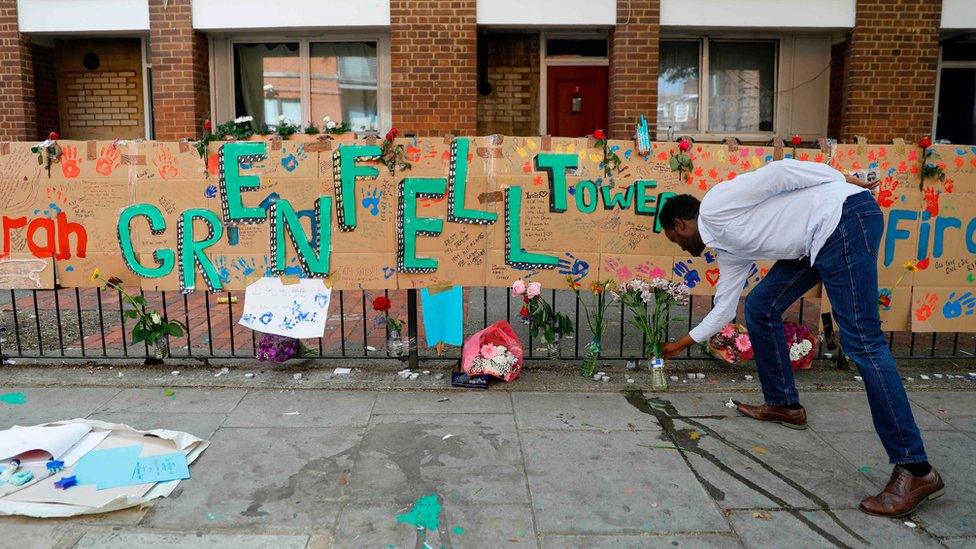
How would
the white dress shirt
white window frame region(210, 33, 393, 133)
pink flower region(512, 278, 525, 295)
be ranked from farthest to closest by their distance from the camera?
white window frame region(210, 33, 393, 133) < pink flower region(512, 278, 525, 295) < the white dress shirt

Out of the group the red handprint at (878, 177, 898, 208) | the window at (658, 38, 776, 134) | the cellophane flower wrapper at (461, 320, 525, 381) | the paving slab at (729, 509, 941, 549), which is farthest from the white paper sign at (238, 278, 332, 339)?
the window at (658, 38, 776, 134)

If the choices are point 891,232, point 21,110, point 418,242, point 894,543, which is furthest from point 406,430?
point 21,110

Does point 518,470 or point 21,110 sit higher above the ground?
point 21,110

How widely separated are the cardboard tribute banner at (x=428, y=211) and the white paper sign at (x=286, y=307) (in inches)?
3.3

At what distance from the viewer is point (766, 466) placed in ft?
12.3

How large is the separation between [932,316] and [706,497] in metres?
2.85

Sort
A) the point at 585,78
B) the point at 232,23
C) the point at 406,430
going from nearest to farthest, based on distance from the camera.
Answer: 1. the point at 406,430
2. the point at 232,23
3. the point at 585,78

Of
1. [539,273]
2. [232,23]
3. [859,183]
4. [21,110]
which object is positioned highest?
[232,23]

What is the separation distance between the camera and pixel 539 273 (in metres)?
5.11

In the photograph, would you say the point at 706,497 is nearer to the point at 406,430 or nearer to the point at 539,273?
the point at 406,430

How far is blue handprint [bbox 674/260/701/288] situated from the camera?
5.12 m

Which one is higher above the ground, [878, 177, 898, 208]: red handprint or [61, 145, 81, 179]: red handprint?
[61, 145, 81, 179]: red handprint

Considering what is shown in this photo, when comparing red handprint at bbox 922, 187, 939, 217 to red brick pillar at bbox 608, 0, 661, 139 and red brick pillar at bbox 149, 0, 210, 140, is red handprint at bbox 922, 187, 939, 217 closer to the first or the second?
red brick pillar at bbox 608, 0, 661, 139

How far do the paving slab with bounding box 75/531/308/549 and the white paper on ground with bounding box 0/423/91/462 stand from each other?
0.85m
